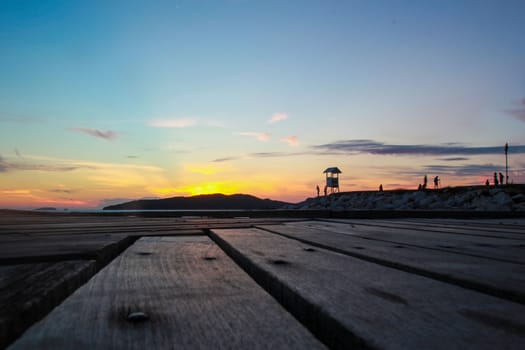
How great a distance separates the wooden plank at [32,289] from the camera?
690mm

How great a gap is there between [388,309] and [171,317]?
401 millimetres

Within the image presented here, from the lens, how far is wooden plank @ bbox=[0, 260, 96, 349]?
0.69 meters

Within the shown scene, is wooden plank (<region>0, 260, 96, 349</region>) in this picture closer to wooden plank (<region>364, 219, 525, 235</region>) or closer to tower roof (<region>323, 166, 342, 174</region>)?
wooden plank (<region>364, 219, 525, 235</region>)

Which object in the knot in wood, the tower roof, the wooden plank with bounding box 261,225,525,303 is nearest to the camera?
the knot in wood

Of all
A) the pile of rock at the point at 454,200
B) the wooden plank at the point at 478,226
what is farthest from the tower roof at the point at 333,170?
the wooden plank at the point at 478,226

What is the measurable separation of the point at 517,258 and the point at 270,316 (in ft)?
4.21

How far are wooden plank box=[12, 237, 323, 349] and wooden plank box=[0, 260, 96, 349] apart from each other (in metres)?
0.03

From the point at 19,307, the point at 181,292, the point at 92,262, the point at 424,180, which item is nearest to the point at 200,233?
the point at 92,262

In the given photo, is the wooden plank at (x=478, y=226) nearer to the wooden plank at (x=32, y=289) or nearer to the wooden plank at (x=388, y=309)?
the wooden plank at (x=388, y=309)

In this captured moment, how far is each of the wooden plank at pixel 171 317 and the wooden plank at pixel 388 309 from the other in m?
0.06

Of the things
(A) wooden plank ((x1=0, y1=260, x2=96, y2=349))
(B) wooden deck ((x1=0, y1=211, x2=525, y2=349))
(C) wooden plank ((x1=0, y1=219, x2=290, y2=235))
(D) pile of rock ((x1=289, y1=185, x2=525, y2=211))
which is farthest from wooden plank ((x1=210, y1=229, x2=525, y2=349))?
(D) pile of rock ((x1=289, y1=185, x2=525, y2=211))

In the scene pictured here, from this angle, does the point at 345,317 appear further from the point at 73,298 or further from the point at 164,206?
the point at 164,206

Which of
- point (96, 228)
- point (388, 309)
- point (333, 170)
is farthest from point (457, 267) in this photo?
point (333, 170)

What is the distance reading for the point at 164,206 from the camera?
10488cm
